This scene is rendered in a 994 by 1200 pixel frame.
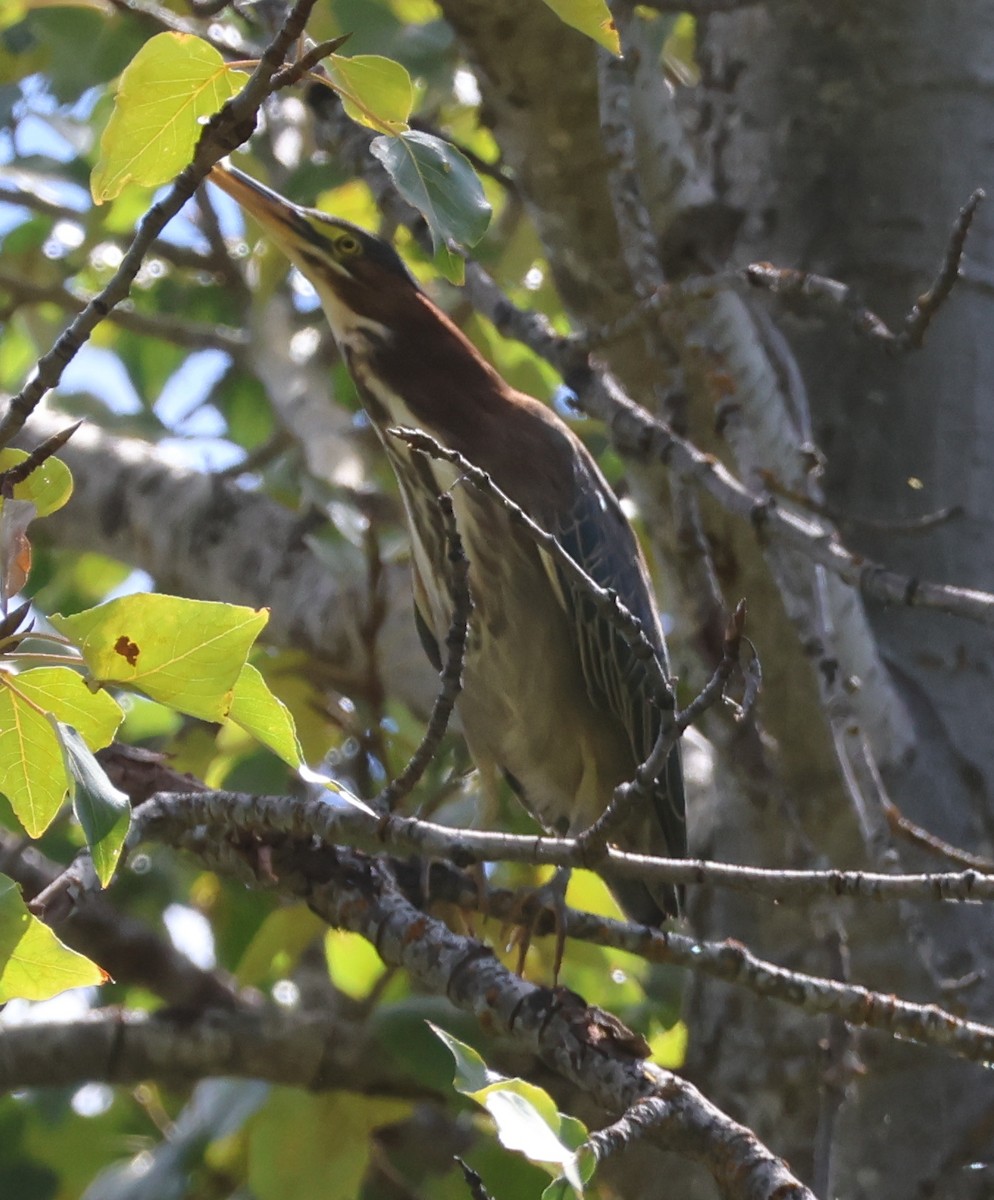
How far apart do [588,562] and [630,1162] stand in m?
1.03

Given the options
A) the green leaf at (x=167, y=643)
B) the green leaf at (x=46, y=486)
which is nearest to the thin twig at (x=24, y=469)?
the green leaf at (x=46, y=486)

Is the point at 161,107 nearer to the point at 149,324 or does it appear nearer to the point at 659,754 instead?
the point at 659,754

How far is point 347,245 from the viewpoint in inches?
102

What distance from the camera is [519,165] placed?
2457 millimetres

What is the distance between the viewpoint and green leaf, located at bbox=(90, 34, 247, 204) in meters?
1.13

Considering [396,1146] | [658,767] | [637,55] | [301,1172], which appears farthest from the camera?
[396,1146]

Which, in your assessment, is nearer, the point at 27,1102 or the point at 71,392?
the point at 27,1102

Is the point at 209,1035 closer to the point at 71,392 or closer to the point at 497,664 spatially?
the point at 497,664

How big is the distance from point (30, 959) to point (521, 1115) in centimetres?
35

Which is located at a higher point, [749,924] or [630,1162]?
[749,924]

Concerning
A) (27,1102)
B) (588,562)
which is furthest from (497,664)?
(27,1102)

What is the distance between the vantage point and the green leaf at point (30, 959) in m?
1.01

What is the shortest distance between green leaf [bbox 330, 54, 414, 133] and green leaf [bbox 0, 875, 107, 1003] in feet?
2.10

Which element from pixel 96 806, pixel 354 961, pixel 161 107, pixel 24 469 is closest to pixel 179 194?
pixel 161 107
